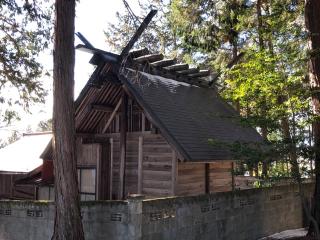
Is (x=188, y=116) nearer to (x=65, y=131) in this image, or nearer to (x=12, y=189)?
(x=65, y=131)

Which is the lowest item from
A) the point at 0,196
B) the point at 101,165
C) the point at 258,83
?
the point at 0,196

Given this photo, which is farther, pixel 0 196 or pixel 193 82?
pixel 0 196

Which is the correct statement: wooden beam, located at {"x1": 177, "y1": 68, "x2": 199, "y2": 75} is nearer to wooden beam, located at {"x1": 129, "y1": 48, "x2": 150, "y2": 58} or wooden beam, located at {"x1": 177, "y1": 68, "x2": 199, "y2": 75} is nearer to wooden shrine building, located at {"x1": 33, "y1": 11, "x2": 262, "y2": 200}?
wooden shrine building, located at {"x1": 33, "y1": 11, "x2": 262, "y2": 200}

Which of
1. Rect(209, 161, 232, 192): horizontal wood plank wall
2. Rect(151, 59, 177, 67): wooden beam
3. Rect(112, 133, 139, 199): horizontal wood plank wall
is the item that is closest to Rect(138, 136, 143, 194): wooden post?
Rect(112, 133, 139, 199): horizontal wood plank wall

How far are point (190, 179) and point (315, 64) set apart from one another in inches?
228

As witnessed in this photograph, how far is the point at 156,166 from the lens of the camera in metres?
14.4

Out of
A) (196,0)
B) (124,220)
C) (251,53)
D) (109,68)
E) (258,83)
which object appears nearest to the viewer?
(124,220)

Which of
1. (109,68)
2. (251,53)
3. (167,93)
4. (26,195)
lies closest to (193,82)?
(167,93)

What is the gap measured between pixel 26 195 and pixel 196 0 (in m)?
13.2

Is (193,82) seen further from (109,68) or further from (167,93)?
(109,68)

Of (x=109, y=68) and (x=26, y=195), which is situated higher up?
(x=109, y=68)

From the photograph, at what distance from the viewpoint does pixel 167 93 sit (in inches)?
658

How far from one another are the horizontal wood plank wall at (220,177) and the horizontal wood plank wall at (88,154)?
460cm

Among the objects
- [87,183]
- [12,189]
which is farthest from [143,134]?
[12,189]
